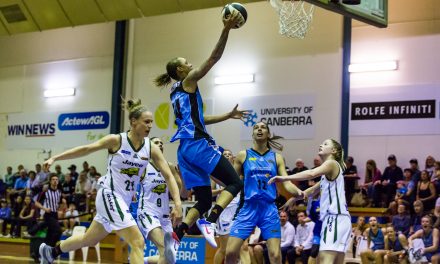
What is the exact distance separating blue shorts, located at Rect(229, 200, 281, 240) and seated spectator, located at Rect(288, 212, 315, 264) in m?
5.05

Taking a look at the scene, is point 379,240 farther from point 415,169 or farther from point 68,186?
point 68,186

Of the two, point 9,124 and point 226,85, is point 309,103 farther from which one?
point 9,124

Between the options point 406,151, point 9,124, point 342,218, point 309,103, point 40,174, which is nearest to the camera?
point 342,218

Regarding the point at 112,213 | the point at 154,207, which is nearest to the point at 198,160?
the point at 112,213

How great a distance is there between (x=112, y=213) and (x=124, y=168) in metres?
0.50

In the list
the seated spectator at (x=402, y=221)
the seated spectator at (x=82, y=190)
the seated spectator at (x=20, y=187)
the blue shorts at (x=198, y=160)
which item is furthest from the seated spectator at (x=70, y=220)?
the blue shorts at (x=198, y=160)

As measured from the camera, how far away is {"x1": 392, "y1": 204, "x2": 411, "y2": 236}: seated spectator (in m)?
13.2

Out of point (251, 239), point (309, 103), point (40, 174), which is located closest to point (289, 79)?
point (309, 103)

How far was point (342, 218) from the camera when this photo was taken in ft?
24.4

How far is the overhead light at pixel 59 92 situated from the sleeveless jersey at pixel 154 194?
47.0 feet

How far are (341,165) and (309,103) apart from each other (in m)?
10.4

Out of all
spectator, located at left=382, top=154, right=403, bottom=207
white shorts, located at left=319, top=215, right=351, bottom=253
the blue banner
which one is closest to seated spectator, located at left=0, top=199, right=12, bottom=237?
the blue banner

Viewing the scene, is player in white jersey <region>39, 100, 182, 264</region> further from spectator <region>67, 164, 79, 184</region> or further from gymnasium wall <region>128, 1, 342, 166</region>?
spectator <region>67, 164, 79, 184</region>

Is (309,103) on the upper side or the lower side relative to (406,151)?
upper
